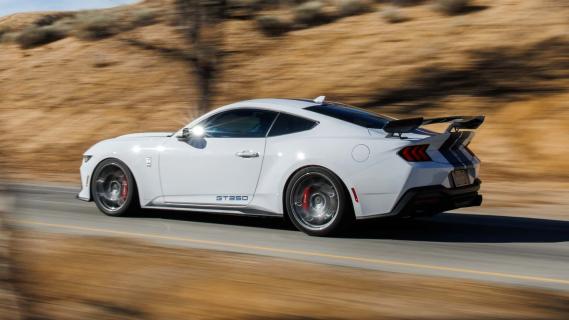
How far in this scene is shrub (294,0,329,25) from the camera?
102ft

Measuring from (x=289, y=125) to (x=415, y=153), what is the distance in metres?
1.49

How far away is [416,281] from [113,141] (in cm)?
518

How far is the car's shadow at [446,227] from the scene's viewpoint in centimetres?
898

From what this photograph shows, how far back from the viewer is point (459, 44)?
24688 millimetres

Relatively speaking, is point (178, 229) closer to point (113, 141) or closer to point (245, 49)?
point (113, 141)

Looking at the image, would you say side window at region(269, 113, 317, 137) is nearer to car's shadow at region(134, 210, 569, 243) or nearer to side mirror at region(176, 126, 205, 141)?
side mirror at region(176, 126, 205, 141)

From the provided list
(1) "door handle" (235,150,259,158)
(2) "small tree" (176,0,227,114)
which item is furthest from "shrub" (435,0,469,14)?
(1) "door handle" (235,150,259,158)

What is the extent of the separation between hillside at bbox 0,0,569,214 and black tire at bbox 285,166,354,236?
5102mm

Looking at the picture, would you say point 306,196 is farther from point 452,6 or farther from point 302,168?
point 452,6

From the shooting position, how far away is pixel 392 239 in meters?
8.82

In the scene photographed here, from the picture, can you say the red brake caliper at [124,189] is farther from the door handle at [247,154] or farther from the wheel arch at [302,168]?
the wheel arch at [302,168]

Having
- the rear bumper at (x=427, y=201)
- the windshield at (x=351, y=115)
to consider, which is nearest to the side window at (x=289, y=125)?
the windshield at (x=351, y=115)

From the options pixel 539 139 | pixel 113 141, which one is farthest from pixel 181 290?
pixel 539 139

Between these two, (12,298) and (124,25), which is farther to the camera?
(124,25)
